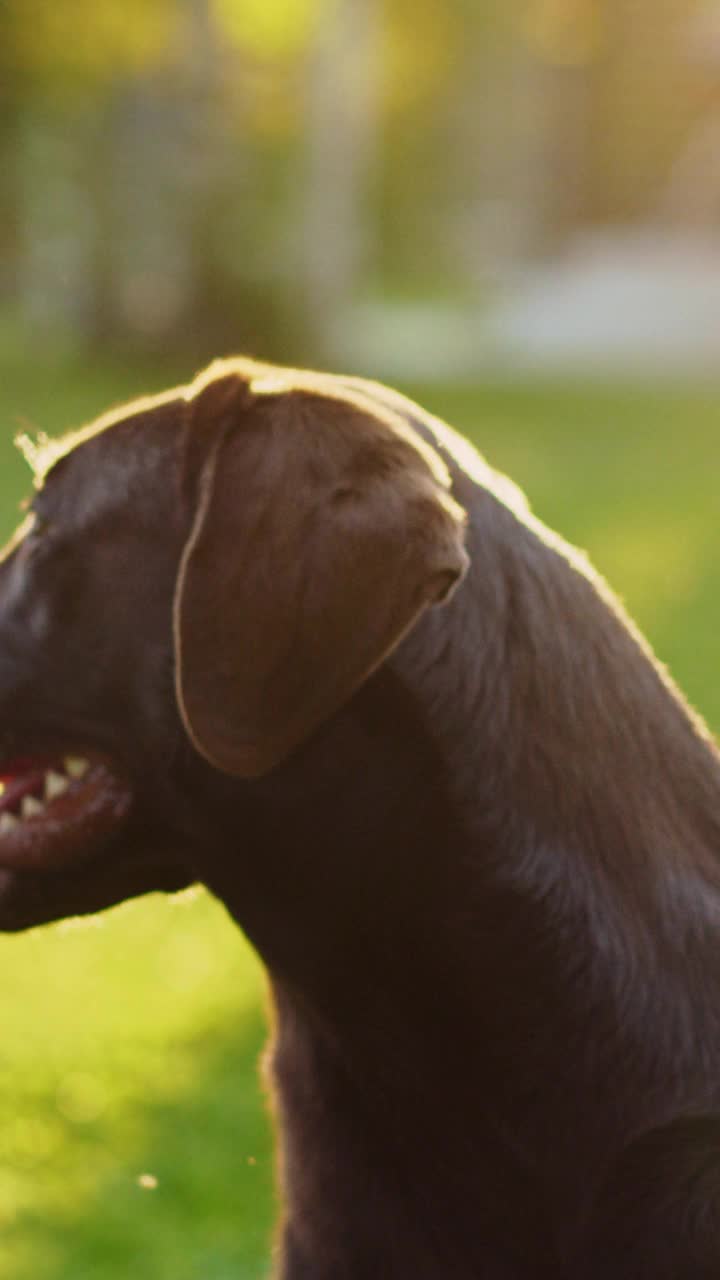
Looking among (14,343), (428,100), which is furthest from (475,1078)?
(428,100)

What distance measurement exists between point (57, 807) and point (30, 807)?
0.22ft

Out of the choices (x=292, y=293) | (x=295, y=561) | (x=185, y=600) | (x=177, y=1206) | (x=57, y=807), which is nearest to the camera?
(x=295, y=561)

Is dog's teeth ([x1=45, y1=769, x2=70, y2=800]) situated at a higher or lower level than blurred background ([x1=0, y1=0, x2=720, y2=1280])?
lower

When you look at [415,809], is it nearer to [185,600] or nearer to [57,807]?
[185,600]

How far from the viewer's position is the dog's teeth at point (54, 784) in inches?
127

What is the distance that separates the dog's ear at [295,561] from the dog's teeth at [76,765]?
12.2 inches

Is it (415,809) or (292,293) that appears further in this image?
(292,293)

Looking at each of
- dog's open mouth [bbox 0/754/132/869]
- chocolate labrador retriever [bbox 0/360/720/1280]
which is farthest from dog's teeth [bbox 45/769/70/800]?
chocolate labrador retriever [bbox 0/360/720/1280]

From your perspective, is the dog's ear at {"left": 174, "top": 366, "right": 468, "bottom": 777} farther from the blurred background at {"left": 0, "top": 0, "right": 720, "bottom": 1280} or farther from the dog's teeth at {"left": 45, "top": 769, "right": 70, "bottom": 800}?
the blurred background at {"left": 0, "top": 0, "right": 720, "bottom": 1280}

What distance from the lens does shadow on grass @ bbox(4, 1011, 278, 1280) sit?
475 centimetres

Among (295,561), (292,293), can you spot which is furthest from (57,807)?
(292,293)

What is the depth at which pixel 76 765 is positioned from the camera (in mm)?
3227

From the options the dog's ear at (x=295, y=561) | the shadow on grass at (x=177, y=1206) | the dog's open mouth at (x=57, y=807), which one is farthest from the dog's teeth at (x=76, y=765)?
the shadow on grass at (x=177, y=1206)

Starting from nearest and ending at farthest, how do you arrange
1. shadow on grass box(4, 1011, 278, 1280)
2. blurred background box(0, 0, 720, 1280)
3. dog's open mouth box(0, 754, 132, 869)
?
dog's open mouth box(0, 754, 132, 869) < shadow on grass box(4, 1011, 278, 1280) < blurred background box(0, 0, 720, 1280)
